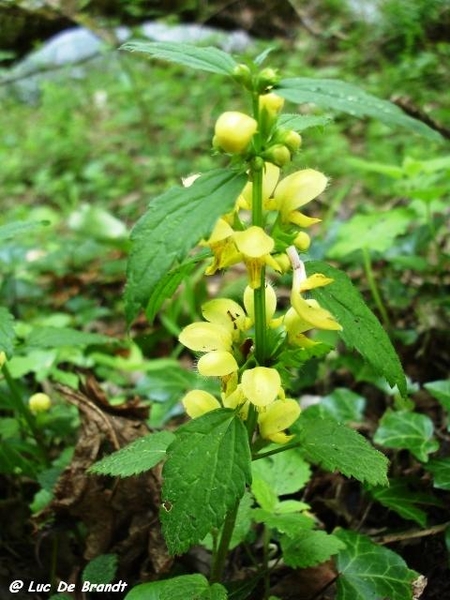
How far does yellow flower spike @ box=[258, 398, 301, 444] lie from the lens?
2.98 feet

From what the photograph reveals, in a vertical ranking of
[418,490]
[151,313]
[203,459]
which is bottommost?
[418,490]

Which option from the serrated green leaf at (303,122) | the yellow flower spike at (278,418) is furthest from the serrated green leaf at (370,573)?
the serrated green leaf at (303,122)

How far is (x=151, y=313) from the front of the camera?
859mm

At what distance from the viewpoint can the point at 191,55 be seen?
2.51 feet

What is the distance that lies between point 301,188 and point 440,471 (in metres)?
0.68

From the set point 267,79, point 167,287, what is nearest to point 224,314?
point 167,287

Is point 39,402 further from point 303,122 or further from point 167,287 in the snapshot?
point 303,122

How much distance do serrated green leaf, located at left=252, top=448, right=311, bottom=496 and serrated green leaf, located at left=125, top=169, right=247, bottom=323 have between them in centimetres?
63

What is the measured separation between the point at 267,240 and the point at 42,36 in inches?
164

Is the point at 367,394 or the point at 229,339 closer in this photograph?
the point at 229,339

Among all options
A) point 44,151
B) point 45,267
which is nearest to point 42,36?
point 44,151

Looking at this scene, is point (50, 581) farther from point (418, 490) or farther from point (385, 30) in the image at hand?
point (385, 30)

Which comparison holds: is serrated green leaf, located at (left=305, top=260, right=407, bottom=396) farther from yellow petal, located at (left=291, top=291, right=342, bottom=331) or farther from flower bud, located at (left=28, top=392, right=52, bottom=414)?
flower bud, located at (left=28, top=392, right=52, bottom=414)

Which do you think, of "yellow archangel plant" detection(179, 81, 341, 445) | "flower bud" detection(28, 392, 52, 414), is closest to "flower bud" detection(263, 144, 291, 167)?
"yellow archangel plant" detection(179, 81, 341, 445)
